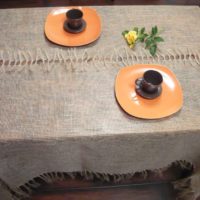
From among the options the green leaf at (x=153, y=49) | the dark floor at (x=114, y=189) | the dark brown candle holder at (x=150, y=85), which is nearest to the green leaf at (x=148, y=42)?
the green leaf at (x=153, y=49)

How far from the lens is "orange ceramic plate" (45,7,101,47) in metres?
0.97

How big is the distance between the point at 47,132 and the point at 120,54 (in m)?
0.41

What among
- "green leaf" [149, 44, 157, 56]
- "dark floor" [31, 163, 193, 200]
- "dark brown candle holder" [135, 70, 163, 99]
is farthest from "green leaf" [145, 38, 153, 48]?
"dark floor" [31, 163, 193, 200]

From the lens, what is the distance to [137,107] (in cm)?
81

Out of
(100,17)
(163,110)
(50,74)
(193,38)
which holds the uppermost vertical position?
(100,17)

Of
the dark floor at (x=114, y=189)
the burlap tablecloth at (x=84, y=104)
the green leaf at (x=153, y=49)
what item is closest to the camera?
the burlap tablecloth at (x=84, y=104)

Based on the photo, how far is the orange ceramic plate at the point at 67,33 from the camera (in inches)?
38.4

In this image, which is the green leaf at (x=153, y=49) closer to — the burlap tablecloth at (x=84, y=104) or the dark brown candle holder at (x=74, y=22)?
the burlap tablecloth at (x=84, y=104)

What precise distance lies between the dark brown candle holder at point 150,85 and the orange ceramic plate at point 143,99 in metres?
0.01

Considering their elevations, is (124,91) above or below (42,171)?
above

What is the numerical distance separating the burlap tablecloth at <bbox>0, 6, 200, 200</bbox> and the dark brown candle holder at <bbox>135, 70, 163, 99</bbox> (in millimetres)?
88

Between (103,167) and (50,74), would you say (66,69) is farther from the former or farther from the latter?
(103,167)

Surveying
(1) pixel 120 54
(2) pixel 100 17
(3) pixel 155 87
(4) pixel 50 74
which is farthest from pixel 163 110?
(2) pixel 100 17

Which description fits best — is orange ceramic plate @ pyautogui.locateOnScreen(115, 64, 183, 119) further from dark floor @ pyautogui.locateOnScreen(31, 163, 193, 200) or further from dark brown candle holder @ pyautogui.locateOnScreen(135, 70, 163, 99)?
dark floor @ pyautogui.locateOnScreen(31, 163, 193, 200)
